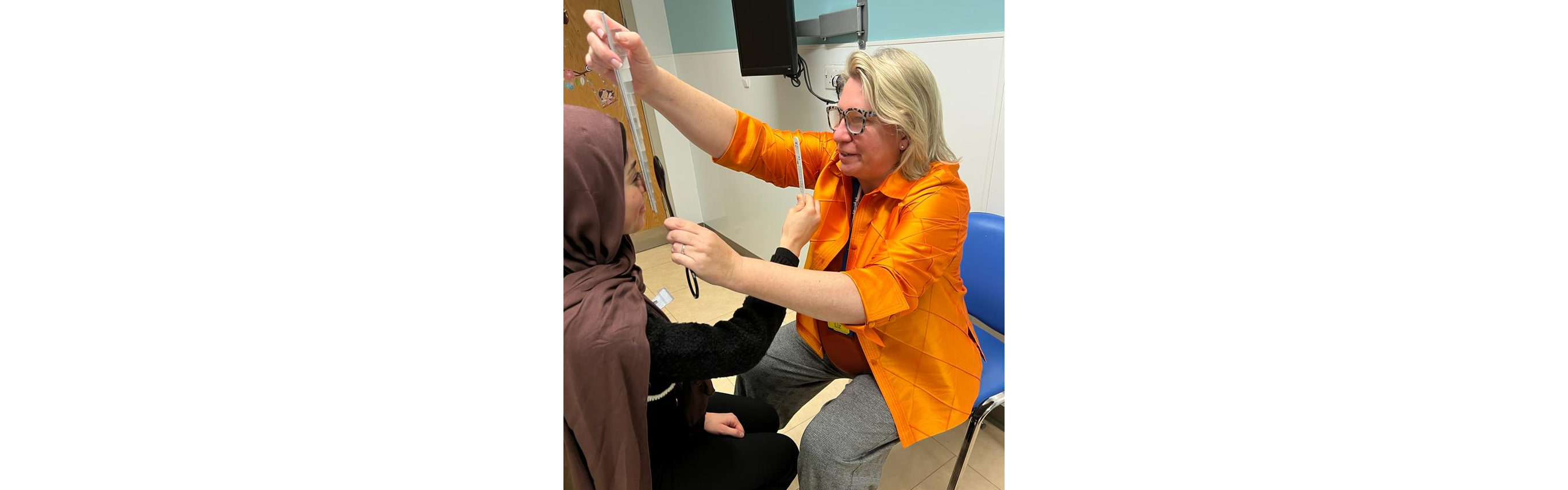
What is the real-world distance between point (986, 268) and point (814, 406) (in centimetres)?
87

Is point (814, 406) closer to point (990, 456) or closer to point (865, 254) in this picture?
point (990, 456)

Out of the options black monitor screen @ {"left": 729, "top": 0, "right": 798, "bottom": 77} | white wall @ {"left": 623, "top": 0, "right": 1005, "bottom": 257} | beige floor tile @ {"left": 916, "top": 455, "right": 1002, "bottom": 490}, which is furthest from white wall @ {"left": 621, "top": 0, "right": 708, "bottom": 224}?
beige floor tile @ {"left": 916, "top": 455, "right": 1002, "bottom": 490}

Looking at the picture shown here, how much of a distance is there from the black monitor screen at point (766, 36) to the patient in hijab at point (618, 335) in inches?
43.1

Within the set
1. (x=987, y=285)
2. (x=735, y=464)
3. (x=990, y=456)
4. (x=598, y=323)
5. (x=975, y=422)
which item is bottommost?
(x=990, y=456)

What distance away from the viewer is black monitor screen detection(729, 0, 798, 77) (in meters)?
1.87

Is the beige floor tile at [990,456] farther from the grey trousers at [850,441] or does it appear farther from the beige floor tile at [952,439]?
the grey trousers at [850,441]

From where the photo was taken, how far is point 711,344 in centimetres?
87

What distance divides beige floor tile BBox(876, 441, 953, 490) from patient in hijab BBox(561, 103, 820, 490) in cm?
82

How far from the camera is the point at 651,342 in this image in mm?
820

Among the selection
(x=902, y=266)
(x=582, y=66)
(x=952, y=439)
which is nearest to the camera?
(x=902, y=266)

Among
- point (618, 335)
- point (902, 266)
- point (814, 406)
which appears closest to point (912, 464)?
point (814, 406)

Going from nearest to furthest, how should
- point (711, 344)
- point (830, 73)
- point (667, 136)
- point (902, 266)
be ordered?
point (711, 344) → point (902, 266) → point (830, 73) → point (667, 136)
